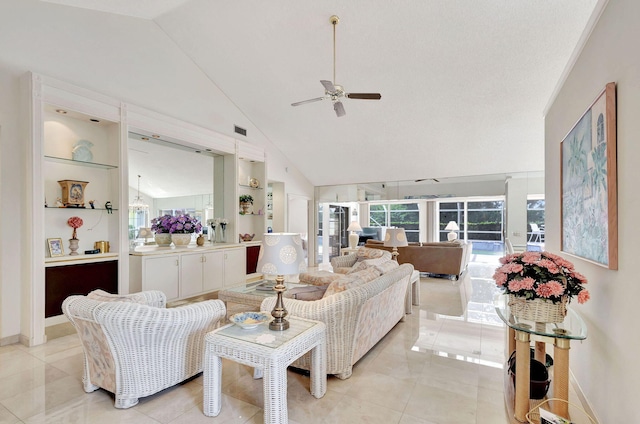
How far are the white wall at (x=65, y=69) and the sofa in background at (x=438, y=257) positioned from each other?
511 centimetres

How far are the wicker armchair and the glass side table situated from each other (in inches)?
84.6

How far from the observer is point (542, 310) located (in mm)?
1846

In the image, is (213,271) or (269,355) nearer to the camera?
(269,355)

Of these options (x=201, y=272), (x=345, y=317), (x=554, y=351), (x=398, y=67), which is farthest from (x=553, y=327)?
(x=201, y=272)

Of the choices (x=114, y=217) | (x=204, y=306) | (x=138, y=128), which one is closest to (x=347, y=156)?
(x=138, y=128)

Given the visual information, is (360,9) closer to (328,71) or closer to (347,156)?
(328,71)

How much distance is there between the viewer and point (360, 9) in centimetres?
379

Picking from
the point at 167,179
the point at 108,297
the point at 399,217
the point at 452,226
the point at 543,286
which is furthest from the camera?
the point at 399,217

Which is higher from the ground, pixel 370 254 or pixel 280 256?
pixel 280 256

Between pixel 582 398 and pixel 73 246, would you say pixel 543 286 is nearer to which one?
pixel 582 398

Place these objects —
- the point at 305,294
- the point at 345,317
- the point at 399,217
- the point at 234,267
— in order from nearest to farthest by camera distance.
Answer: the point at 345,317 < the point at 305,294 < the point at 234,267 < the point at 399,217

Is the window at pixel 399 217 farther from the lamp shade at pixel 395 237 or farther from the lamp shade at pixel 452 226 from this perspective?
the lamp shade at pixel 395 237

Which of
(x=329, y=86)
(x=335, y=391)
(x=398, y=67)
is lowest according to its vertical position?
(x=335, y=391)

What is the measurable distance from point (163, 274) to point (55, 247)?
51.8 inches
